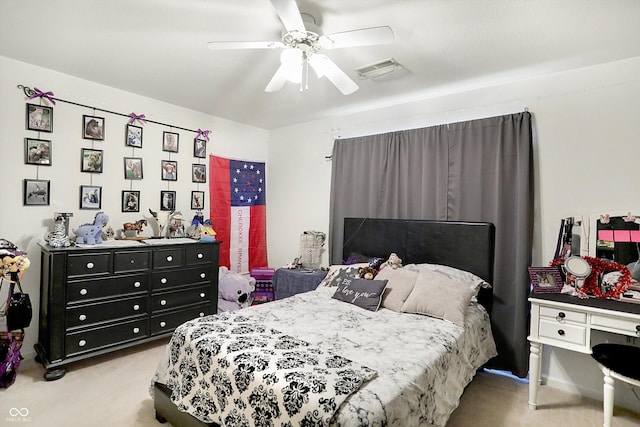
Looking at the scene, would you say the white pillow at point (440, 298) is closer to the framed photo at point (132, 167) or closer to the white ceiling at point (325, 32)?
the white ceiling at point (325, 32)

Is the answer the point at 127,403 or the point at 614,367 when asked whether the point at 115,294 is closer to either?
the point at 127,403

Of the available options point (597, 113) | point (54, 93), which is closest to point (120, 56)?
point (54, 93)

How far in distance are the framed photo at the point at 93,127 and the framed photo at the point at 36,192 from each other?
0.57 m

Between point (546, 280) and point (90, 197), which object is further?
point (90, 197)

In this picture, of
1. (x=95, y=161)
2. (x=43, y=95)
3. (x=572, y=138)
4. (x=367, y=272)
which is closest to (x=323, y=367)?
(x=367, y=272)

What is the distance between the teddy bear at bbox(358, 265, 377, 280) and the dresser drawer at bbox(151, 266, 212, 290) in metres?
1.68

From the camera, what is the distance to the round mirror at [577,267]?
2.28m

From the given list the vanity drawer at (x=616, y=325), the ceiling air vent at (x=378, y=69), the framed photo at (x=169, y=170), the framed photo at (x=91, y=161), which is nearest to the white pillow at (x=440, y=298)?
the vanity drawer at (x=616, y=325)

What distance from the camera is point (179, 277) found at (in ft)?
10.9

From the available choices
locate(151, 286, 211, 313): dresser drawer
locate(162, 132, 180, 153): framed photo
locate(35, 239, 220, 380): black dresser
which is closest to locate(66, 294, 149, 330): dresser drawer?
locate(35, 239, 220, 380): black dresser

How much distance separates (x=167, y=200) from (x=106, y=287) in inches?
48.1

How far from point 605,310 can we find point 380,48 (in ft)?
7.31

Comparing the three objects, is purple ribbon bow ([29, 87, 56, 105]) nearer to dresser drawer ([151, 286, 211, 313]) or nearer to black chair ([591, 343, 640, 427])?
dresser drawer ([151, 286, 211, 313])

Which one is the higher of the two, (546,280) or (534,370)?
(546,280)
